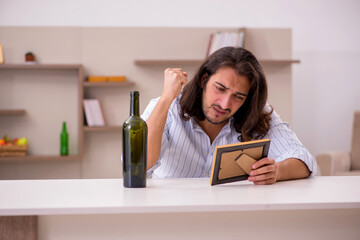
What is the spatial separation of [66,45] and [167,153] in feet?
8.32

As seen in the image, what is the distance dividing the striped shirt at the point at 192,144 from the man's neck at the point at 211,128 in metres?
0.05

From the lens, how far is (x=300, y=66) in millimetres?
4957

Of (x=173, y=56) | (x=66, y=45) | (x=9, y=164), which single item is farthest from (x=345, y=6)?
(x=9, y=164)

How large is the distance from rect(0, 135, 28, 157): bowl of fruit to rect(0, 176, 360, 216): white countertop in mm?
Result: 2579

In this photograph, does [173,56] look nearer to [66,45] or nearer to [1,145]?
[66,45]

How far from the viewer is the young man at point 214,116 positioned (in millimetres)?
1896

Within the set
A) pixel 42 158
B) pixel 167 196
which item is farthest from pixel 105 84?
pixel 167 196

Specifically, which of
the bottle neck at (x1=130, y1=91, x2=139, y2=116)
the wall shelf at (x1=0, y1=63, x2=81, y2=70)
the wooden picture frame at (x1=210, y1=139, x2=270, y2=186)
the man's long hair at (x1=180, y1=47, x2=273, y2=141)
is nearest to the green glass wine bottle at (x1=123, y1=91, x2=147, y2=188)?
the bottle neck at (x1=130, y1=91, x2=139, y2=116)

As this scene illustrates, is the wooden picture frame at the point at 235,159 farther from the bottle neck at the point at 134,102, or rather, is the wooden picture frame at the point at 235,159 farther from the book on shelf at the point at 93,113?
the book on shelf at the point at 93,113

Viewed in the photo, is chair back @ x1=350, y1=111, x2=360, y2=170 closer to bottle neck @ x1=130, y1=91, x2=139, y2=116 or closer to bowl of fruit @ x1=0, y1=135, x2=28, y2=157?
bowl of fruit @ x1=0, y1=135, x2=28, y2=157

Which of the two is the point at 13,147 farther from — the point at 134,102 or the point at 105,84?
the point at 134,102

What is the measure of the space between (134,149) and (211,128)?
782mm

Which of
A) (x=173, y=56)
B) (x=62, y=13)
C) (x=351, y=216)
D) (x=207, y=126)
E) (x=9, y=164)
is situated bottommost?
(x=9, y=164)

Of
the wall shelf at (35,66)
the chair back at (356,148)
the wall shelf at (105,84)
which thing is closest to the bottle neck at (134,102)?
the wall shelf at (105,84)
